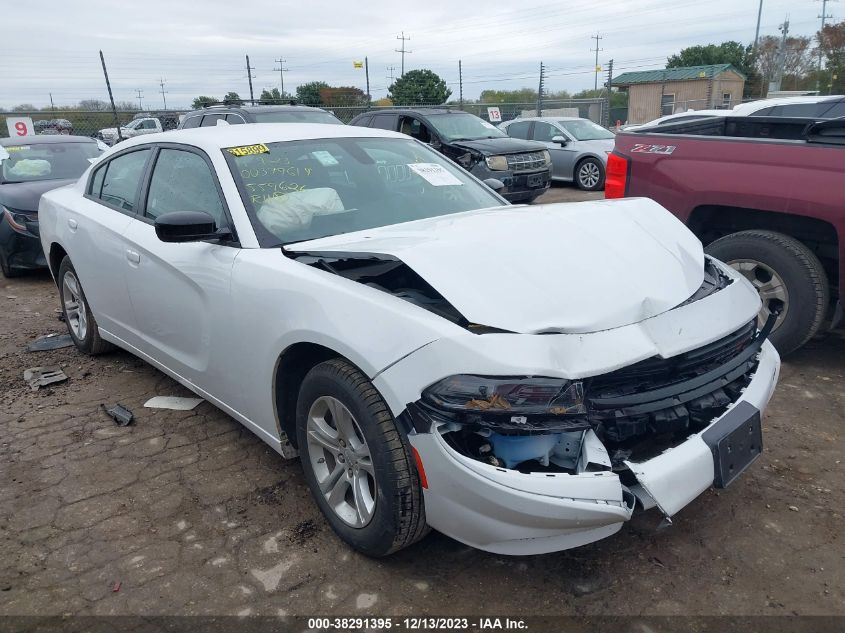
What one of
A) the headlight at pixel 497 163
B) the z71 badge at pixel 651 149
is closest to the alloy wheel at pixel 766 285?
the z71 badge at pixel 651 149

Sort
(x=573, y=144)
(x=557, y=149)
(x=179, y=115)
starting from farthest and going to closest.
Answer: (x=179, y=115)
(x=557, y=149)
(x=573, y=144)

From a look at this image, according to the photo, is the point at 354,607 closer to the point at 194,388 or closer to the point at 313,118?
the point at 194,388

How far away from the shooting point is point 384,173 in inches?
140

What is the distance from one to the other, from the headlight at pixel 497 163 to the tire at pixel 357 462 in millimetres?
8471

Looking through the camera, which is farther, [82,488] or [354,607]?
[82,488]

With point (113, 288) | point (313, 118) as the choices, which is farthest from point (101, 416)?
point (313, 118)

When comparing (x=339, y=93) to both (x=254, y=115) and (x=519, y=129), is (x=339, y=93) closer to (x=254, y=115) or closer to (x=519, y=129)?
(x=519, y=129)

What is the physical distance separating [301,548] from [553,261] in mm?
1551

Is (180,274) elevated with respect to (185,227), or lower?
lower

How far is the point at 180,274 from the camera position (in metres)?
3.31

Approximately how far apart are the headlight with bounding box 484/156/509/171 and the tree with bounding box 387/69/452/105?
25.1 meters

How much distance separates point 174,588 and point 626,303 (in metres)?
2.01

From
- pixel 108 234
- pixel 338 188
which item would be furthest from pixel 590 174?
pixel 108 234

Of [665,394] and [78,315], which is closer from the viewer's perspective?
[665,394]
